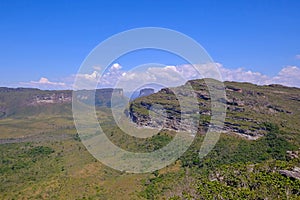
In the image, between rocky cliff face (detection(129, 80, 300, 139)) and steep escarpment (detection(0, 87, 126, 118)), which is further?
steep escarpment (detection(0, 87, 126, 118))

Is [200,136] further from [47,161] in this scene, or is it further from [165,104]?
[47,161]

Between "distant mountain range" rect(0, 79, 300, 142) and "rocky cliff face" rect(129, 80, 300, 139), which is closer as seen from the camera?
"rocky cliff face" rect(129, 80, 300, 139)

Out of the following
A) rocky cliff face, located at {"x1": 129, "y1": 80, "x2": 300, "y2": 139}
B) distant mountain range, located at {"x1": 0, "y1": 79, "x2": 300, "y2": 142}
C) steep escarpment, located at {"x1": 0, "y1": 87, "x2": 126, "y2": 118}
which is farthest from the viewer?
steep escarpment, located at {"x1": 0, "y1": 87, "x2": 126, "y2": 118}

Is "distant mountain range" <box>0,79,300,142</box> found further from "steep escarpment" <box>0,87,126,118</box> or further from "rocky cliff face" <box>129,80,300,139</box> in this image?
"steep escarpment" <box>0,87,126,118</box>

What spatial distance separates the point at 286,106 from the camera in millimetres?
69938

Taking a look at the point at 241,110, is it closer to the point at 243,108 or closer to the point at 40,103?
the point at 243,108

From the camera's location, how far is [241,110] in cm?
6788

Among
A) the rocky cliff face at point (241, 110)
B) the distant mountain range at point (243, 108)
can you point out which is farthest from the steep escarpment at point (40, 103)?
the rocky cliff face at point (241, 110)

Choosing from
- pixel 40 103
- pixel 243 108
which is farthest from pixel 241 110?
pixel 40 103

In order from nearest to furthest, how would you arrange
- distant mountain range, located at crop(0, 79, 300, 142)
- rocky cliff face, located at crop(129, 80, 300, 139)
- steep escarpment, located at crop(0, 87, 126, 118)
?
rocky cliff face, located at crop(129, 80, 300, 139)
distant mountain range, located at crop(0, 79, 300, 142)
steep escarpment, located at crop(0, 87, 126, 118)

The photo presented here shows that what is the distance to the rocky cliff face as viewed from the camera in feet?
209

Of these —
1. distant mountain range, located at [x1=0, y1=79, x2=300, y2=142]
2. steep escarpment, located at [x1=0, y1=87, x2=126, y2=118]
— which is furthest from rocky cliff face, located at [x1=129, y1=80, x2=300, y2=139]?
steep escarpment, located at [x1=0, y1=87, x2=126, y2=118]

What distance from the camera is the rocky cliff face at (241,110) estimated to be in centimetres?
6366

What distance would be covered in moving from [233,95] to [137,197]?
117ft
